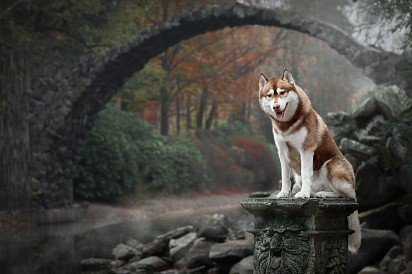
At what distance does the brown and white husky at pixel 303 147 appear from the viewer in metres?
5.21

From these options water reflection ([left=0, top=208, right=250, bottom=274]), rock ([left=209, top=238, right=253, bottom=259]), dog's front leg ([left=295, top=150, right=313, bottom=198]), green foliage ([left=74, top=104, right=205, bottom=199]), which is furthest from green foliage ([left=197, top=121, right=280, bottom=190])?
dog's front leg ([left=295, top=150, right=313, bottom=198])

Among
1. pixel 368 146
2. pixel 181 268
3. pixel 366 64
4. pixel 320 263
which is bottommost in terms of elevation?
pixel 181 268

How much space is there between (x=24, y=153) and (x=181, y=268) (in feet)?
28.2

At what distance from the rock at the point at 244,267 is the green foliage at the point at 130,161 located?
10960 millimetres

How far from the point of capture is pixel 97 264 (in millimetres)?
11391

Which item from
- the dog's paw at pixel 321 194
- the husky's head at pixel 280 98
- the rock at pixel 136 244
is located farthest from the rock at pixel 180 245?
the husky's head at pixel 280 98

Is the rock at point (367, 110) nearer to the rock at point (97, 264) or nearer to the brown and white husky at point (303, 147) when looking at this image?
the brown and white husky at point (303, 147)

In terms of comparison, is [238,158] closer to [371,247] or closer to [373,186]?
[373,186]

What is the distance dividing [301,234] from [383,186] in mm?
4514

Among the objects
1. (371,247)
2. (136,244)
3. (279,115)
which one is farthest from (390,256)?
(136,244)

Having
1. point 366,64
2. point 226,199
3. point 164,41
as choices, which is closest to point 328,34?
point 366,64

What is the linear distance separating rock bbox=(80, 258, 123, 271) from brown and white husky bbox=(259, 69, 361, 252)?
21.4ft

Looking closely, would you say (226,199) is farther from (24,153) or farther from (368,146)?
(368,146)

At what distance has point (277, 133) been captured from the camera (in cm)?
543
